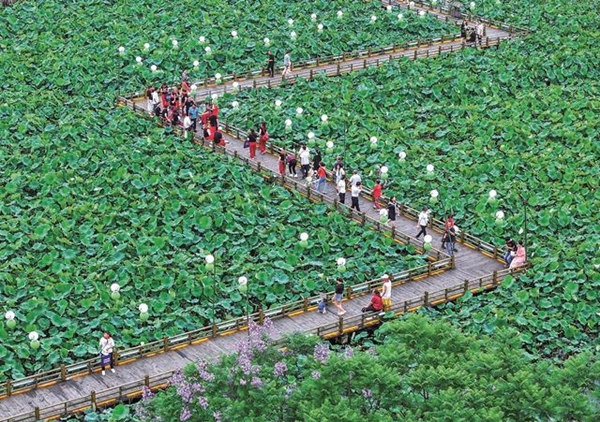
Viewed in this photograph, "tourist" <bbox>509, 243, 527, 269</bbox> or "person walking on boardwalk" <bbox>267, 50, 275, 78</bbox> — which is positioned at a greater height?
"tourist" <bbox>509, 243, 527, 269</bbox>

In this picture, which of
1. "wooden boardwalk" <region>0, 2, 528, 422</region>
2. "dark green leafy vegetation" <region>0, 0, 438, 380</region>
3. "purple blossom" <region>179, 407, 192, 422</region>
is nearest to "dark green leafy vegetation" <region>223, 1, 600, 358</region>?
"wooden boardwalk" <region>0, 2, 528, 422</region>

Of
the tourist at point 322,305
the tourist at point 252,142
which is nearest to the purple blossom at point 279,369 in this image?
the tourist at point 322,305

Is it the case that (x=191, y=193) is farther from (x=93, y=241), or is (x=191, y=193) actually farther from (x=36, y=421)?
(x=36, y=421)

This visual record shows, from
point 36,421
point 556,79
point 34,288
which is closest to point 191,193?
point 34,288

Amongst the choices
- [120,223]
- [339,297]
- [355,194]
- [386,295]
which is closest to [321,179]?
[355,194]

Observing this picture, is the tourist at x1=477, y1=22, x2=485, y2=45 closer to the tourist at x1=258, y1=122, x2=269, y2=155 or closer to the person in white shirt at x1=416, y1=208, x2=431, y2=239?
the tourist at x1=258, y1=122, x2=269, y2=155

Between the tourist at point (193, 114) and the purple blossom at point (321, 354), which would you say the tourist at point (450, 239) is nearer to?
the purple blossom at point (321, 354)
